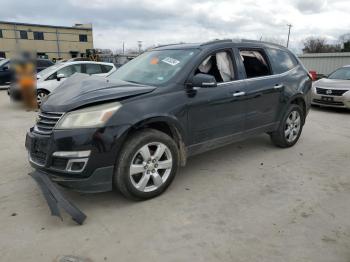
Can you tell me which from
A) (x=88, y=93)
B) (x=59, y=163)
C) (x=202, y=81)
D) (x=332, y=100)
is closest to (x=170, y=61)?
(x=202, y=81)

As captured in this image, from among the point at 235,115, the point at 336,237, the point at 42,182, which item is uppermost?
the point at 235,115

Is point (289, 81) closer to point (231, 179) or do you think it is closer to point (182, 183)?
point (231, 179)

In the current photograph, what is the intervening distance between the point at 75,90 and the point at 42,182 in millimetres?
1043

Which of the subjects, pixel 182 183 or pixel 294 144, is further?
pixel 294 144

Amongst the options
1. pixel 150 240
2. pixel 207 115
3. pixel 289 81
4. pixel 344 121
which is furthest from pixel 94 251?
pixel 344 121

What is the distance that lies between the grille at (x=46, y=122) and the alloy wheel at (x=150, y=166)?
0.88 m

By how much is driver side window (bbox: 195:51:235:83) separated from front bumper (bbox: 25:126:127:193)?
1.50 metres

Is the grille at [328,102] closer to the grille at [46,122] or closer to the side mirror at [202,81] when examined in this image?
the side mirror at [202,81]

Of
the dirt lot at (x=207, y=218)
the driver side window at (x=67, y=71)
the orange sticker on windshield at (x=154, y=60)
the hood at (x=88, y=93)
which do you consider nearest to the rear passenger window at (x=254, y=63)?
the orange sticker on windshield at (x=154, y=60)

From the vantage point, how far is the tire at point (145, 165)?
3.12 m

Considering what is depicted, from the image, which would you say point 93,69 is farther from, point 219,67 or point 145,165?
point 145,165

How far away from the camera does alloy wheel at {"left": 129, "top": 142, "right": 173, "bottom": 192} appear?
323 centimetres

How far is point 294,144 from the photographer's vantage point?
549cm

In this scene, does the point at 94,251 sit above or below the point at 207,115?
below
